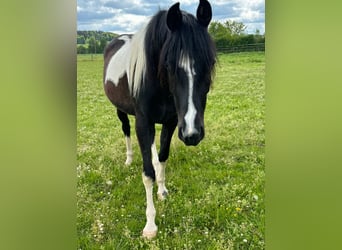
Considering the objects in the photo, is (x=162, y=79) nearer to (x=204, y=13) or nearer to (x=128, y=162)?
(x=204, y=13)

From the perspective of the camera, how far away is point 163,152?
1.84 meters

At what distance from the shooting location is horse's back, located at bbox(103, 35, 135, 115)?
5.80 ft

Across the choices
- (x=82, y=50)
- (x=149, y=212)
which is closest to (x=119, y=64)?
(x=82, y=50)

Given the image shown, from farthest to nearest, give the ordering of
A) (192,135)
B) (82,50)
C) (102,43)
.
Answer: (102,43)
(82,50)
(192,135)

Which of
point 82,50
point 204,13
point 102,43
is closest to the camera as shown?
point 204,13

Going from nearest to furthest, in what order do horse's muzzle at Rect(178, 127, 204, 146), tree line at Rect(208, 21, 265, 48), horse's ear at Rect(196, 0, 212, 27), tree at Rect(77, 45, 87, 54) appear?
horse's muzzle at Rect(178, 127, 204, 146), horse's ear at Rect(196, 0, 212, 27), tree at Rect(77, 45, 87, 54), tree line at Rect(208, 21, 265, 48)

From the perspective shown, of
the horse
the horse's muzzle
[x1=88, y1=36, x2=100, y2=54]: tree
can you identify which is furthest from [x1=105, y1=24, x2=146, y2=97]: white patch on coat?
the horse's muzzle

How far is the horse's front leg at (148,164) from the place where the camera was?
1.59 m

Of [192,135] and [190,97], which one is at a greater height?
[190,97]

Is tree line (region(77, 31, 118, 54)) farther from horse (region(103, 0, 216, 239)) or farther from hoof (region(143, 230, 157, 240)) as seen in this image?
hoof (region(143, 230, 157, 240))

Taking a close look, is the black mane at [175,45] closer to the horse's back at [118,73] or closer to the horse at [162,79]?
the horse at [162,79]

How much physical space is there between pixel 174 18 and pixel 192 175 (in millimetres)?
966

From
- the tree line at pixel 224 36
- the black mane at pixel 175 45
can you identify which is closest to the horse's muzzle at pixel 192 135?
the black mane at pixel 175 45
